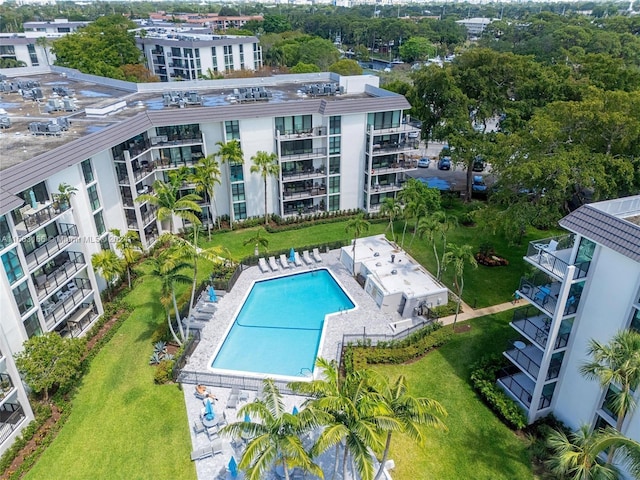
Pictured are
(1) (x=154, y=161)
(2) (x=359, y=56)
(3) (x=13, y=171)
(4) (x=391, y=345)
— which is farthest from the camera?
(2) (x=359, y=56)

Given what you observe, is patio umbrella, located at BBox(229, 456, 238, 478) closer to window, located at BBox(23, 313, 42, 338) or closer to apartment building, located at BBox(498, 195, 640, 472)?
window, located at BBox(23, 313, 42, 338)

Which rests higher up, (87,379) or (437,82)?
(437,82)

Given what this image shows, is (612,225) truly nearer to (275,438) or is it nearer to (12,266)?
(275,438)

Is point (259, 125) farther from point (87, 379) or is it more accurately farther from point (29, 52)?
point (29, 52)

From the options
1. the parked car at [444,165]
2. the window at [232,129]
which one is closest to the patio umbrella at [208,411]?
the window at [232,129]

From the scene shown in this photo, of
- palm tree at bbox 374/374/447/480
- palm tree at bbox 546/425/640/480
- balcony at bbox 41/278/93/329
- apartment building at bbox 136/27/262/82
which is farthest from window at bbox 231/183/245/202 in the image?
apartment building at bbox 136/27/262/82

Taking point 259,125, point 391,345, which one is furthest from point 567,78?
point 391,345

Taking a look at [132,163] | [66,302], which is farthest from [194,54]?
[66,302]
